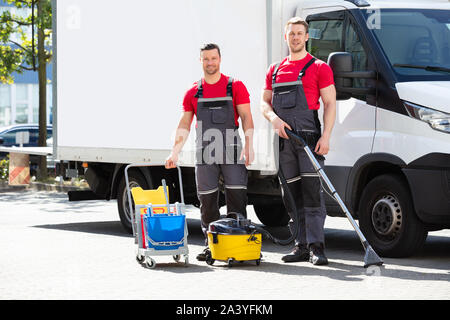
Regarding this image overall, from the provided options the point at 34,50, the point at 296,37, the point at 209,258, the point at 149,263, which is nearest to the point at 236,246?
the point at 209,258

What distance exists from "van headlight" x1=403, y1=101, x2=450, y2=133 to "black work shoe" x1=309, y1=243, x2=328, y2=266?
1397mm

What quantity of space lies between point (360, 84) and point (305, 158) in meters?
0.93

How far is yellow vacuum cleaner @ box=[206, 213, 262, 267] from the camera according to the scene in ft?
28.4

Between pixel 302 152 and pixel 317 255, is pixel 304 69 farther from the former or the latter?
pixel 317 255

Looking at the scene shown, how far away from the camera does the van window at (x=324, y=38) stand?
954 centimetres

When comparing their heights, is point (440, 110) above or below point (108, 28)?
below

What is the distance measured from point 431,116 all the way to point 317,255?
154 cm

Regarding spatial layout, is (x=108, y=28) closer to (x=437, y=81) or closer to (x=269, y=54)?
(x=269, y=54)

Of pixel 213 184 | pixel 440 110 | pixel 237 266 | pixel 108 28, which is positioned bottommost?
pixel 237 266

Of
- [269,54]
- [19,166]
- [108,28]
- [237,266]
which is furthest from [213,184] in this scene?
[19,166]

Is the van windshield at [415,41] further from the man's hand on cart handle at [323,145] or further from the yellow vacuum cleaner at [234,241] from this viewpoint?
the yellow vacuum cleaner at [234,241]

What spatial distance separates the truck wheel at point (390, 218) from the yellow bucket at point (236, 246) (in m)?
1.20

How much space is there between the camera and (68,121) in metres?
12.8
